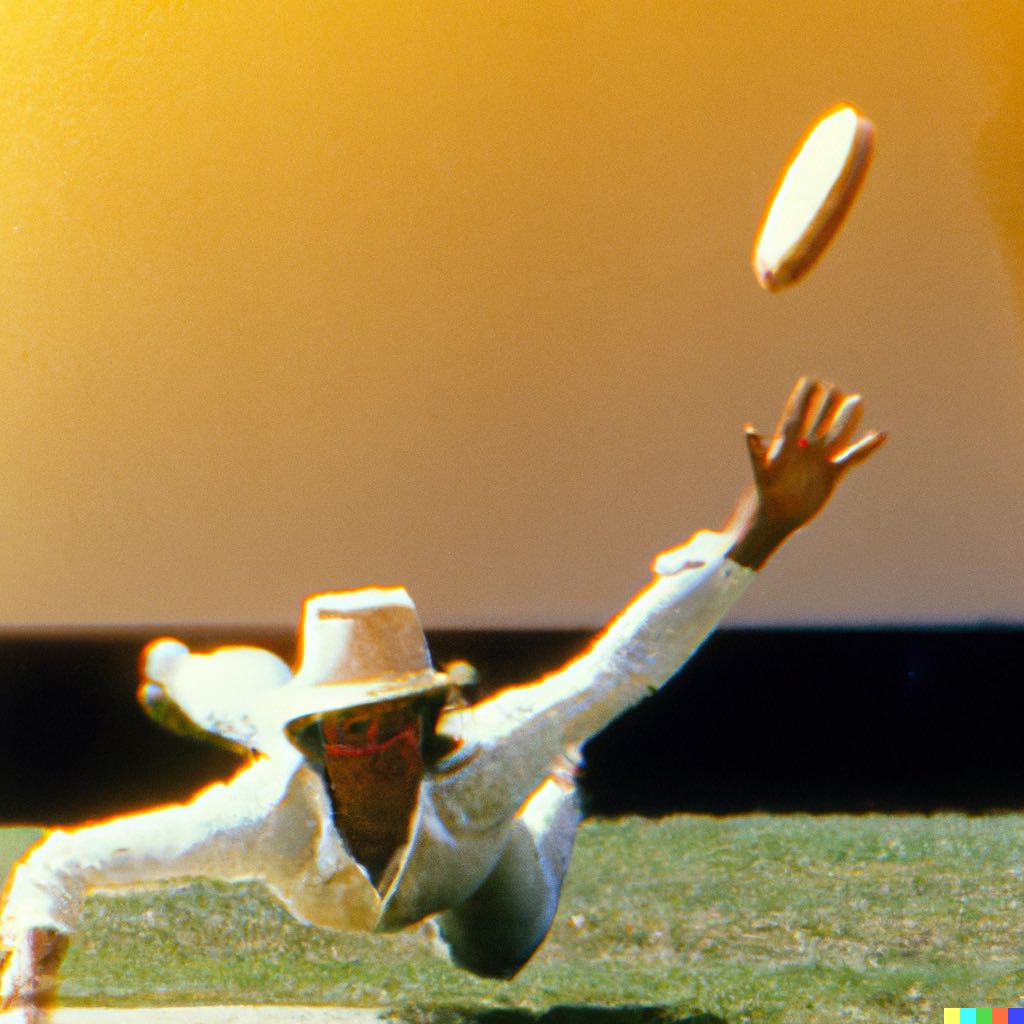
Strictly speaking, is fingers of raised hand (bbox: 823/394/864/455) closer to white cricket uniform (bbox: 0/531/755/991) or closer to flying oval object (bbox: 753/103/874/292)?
white cricket uniform (bbox: 0/531/755/991)

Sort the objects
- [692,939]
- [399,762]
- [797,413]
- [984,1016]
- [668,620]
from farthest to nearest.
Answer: [692,939] → [984,1016] → [399,762] → [668,620] → [797,413]

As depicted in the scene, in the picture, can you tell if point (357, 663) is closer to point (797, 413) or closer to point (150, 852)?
point (150, 852)

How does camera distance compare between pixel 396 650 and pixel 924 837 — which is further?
pixel 924 837

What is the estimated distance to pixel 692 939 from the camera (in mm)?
3775

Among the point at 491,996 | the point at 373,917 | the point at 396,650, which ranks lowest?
the point at 491,996

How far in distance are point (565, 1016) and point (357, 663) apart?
106cm

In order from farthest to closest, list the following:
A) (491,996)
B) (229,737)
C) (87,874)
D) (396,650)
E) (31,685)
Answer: (31,685) < (491,996) < (229,737) < (396,650) < (87,874)

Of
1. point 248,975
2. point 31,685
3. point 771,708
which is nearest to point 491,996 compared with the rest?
point 248,975

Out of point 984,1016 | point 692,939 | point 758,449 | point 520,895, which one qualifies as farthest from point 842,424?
point 692,939

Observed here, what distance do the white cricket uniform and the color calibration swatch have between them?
1016 millimetres

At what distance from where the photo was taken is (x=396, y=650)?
9.32 feet

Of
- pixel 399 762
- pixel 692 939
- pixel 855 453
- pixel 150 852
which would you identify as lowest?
pixel 692 939

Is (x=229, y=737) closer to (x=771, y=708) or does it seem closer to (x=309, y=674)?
(x=309, y=674)

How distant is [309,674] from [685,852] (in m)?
1.85
